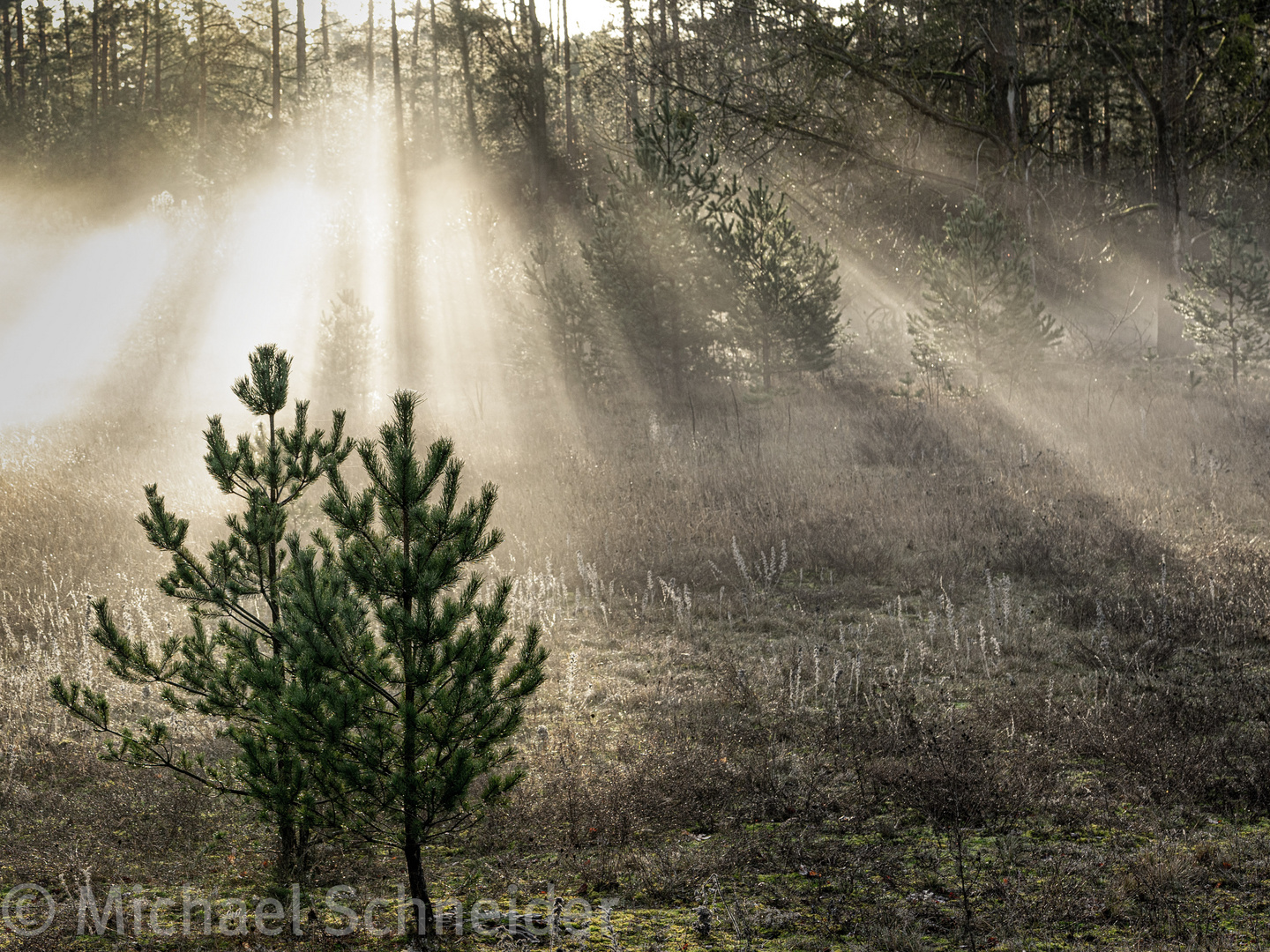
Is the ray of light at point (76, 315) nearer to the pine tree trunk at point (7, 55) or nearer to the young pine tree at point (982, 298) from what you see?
the pine tree trunk at point (7, 55)

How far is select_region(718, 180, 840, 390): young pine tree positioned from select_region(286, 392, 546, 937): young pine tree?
13.7m

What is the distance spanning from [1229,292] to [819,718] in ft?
47.7

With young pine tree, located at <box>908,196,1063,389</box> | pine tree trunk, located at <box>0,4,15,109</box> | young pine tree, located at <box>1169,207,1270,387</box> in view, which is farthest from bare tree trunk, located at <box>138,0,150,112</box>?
young pine tree, located at <box>1169,207,1270,387</box>

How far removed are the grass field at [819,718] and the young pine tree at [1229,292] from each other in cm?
528

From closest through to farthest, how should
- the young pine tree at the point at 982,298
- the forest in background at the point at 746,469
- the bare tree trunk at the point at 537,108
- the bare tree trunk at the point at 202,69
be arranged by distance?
the forest in background at the point at 746,469, the young pine tree at the point at 982,298, the bare tree trunk at the point at 537,108, the bare tree trunk at the point at 202,69

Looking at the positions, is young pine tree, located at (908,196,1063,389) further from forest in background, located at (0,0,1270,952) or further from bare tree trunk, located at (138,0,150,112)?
bare tree trunk, located at (138,0,150,112)

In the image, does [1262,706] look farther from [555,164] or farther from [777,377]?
[555,164]

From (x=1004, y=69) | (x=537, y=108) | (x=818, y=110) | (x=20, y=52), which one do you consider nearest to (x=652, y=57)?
(x=818, y=110)

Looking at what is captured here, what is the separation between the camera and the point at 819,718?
4836 mm

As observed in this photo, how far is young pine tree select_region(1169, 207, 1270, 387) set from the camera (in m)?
15.1

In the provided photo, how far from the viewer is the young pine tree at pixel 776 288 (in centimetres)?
1587

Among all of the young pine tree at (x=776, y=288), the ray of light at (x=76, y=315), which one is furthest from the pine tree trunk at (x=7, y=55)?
the young pine tree at (x=776, y=288)

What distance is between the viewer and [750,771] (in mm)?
4164

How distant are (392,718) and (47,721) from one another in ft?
11.8
